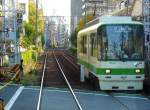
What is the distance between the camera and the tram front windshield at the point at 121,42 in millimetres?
20859

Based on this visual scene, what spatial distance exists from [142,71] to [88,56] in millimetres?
4400

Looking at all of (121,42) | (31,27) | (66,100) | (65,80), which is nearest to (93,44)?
(121,42)

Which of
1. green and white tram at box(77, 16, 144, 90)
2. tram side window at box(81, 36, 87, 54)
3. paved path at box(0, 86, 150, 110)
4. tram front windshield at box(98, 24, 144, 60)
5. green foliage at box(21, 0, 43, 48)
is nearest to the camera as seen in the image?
paved path at box(0, 86, 150, 110)

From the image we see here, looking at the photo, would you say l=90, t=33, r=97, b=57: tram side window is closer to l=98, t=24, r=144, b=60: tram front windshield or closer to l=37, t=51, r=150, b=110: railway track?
l=98, t=24, r=144, b=60: tram front windshield

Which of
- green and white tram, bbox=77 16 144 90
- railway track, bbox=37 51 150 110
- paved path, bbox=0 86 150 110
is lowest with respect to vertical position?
railway track, bbox=37 51 150 110

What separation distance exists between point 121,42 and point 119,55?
57 cm

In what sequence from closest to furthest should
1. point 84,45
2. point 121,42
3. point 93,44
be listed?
point 121,42 → point 93,44 → point 84,45

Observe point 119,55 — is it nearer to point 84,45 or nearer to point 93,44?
point 93,44

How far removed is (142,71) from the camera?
20719mm

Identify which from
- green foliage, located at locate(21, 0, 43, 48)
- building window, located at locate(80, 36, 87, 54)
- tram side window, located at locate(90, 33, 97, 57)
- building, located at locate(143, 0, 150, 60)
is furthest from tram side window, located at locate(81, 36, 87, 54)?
green foliage, located at locate(21, 0, 43, 48)

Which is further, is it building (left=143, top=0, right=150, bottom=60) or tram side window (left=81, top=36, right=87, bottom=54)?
tram side window (left=81, top=36, right=87, bottom=54)

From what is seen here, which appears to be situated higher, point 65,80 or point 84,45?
point 84,45

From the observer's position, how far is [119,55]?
20875mm

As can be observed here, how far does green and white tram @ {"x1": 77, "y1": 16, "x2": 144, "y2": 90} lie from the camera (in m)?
20.6
